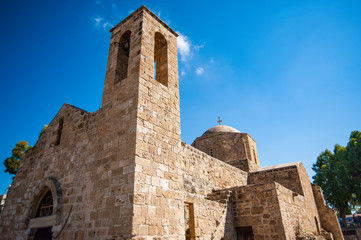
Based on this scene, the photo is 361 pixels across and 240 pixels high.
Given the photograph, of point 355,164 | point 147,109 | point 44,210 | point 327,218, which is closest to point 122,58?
point 147,109

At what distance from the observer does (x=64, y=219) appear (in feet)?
17.8

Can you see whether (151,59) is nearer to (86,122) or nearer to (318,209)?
(86,122)

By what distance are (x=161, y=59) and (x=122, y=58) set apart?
1132mm

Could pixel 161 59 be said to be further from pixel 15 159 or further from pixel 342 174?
pixel 342 174

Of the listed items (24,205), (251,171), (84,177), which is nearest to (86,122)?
(84,177)

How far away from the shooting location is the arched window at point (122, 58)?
20.6 feet

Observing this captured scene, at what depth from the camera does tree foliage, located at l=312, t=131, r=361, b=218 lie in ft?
66.6

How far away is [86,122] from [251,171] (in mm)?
10279

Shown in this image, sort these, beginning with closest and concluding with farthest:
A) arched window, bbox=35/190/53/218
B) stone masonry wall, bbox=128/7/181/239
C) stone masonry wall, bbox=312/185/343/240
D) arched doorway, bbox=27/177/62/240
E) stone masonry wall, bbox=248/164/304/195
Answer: stone masonry wall, bbox=128/7/181/239 < arched doorway, bbox=27/177/62/240 < arched window, bbox=35/190/53/218 < stone masonry wall, bbox=248/164/304/195 < stone masonry wall, bbox=312/185/343/240

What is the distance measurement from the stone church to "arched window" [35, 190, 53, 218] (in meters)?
0.03

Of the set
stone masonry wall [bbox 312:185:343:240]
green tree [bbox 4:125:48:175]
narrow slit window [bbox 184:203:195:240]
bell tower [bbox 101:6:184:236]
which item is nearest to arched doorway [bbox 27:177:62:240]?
bell tower [bbox 101:6:184:236]

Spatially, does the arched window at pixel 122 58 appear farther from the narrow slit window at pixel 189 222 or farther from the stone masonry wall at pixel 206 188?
the narrow slit window at pixel 189 222

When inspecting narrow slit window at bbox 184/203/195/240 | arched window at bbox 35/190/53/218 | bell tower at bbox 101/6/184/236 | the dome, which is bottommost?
narrow slit window at bbox 184/203/195/240

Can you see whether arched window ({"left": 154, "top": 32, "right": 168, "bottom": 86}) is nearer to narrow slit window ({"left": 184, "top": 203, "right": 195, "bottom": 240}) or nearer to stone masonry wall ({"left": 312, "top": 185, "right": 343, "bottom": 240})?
narrow slit window ({"left": 184, "top": 203, "right": 195, "bottom": 240})
